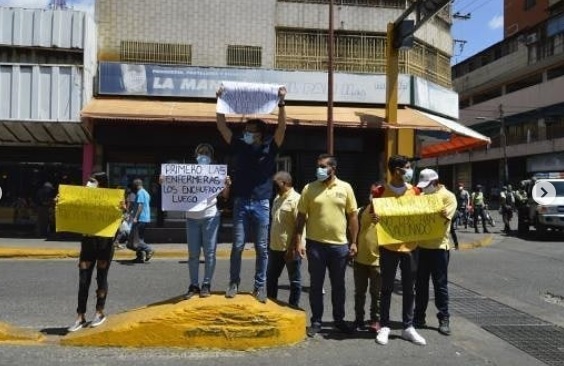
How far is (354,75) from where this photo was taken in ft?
62.7

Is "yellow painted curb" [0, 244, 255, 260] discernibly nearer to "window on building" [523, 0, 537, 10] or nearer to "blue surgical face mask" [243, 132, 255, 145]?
"blue surgical face mask" [243, 132, 255, 145]

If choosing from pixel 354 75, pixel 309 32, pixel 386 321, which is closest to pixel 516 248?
pixel 354 75

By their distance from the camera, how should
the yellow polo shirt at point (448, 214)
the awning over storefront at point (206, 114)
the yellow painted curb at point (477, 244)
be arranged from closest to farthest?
1. the yellow polo shirt at point (448, 214)
2. the awning over storefront at point (206, 114)
3. the yellow painted curb at point (477, 244)

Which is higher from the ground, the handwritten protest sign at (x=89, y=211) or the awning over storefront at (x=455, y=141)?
the awning over storefront at (x=455, y=141)

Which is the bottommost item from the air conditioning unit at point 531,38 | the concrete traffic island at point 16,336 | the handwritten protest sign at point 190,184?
the concrete traffic island at point 16,336

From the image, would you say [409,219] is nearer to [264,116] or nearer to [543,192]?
[264,116]

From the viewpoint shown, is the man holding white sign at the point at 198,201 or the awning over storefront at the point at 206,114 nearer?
the man holding white sign at the point at 198,201

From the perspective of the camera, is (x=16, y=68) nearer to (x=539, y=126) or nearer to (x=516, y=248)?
(x=516, y=248)

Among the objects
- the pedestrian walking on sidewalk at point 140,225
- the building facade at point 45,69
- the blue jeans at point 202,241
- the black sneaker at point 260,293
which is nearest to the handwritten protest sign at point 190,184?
the blue jeans at point 202,241

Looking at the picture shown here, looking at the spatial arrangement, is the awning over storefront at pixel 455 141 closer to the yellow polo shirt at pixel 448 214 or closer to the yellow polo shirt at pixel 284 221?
the yellow polo shirt at pixel 284 221

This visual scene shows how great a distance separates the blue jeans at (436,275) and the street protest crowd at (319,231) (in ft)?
0.04

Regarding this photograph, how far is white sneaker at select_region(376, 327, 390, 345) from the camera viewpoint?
22.0 ft

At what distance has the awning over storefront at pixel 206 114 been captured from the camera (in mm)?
16500

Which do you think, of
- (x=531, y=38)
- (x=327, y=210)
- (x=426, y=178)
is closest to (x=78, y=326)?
(x=327, y=210)
